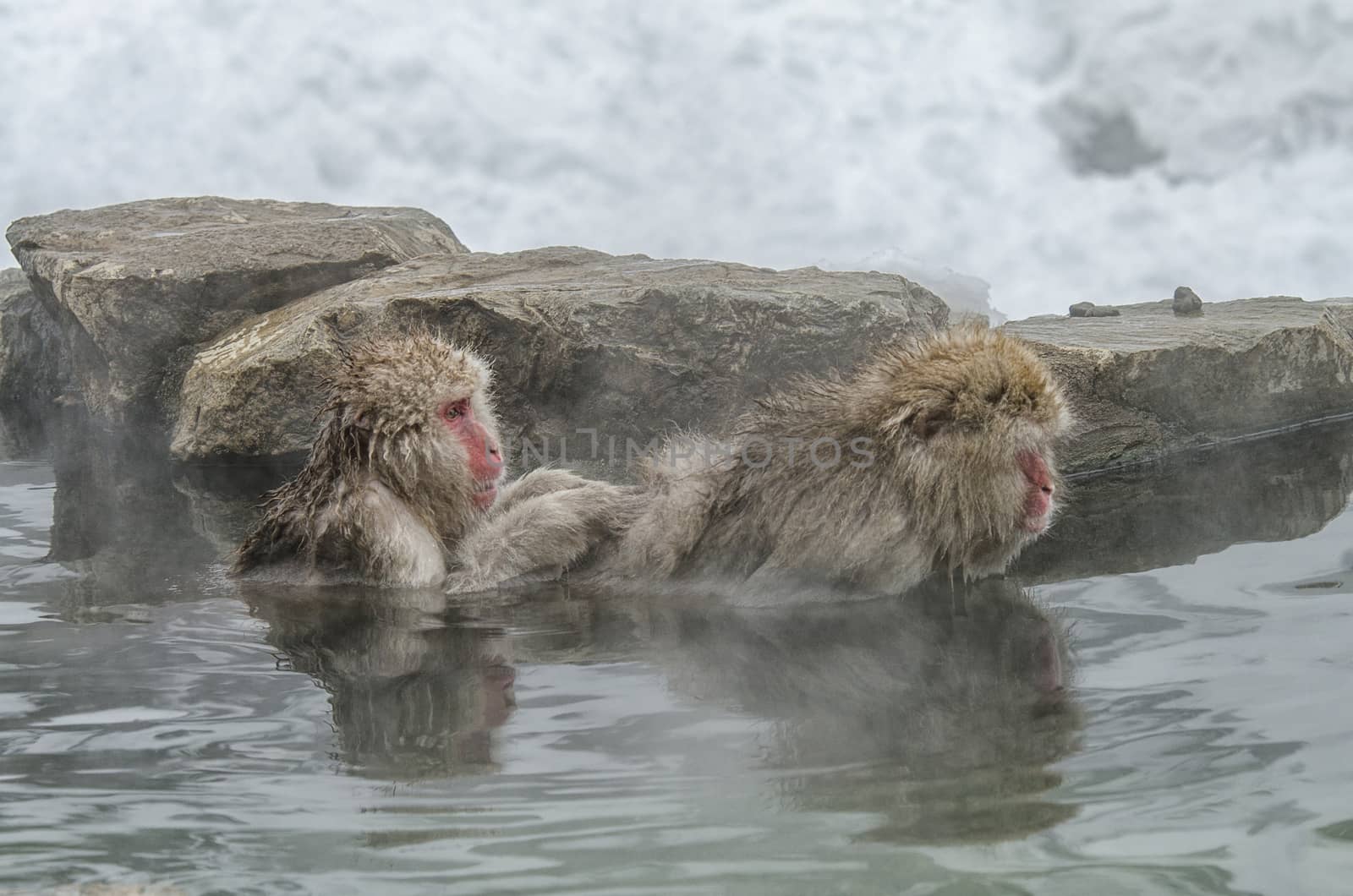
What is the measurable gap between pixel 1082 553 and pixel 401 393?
2.53m

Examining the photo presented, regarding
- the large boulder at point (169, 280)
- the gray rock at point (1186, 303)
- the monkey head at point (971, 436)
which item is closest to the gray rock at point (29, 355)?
the large boulder at point (169, 280)

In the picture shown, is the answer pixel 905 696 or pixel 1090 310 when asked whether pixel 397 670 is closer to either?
pixel 905 696

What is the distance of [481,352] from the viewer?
6.92 meters

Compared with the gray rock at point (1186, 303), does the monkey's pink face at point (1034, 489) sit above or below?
below

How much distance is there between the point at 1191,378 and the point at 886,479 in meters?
3.83

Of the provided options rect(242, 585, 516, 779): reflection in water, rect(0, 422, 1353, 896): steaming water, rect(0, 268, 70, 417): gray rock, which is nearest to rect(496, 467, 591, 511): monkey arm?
rect(242, 585, 516, 779): reflection in water

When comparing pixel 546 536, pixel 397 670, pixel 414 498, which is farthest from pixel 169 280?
pixel 397 670

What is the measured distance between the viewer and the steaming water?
2.14m

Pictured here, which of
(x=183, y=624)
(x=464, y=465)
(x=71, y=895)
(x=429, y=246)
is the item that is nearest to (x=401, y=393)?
(x=464, y=465)

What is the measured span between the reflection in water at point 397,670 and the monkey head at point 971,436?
4.31 ft

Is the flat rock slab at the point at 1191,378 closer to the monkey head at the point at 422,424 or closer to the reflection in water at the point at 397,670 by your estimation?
the monkey head at the point at 422,424

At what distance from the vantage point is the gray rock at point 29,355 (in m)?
11.8

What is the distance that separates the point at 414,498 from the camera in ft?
15.7

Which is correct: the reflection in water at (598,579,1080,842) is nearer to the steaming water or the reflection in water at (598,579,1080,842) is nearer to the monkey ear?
the steaming water
